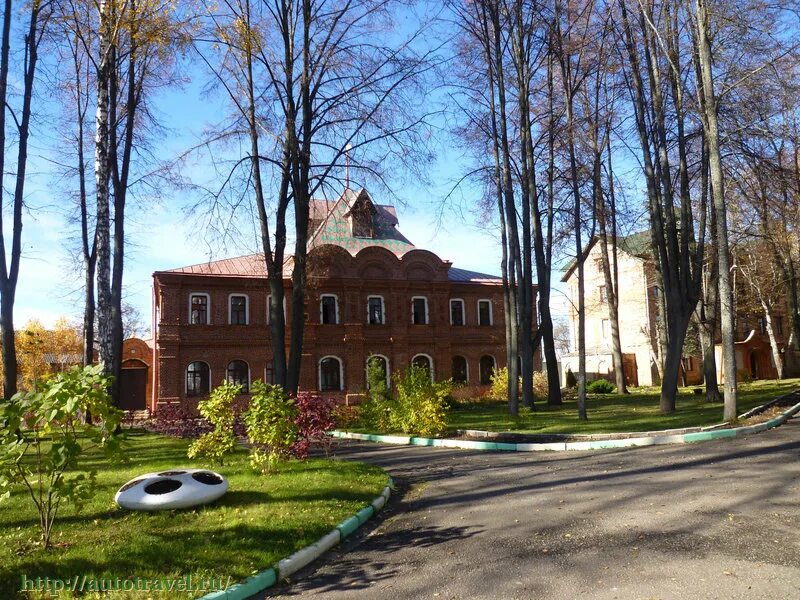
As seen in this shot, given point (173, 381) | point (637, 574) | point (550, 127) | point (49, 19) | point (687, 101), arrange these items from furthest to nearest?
point (173, 381)
point (550, 127)
point (687, 101)
point (49, 19)
point (637, 574)

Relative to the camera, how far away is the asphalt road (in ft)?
14.4

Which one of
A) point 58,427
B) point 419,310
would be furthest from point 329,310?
point 58,427

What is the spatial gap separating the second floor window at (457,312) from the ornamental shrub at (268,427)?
953 inches

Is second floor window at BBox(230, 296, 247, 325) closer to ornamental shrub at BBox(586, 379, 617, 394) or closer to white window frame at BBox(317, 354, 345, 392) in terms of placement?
white window frame at BBox(317, 354, 345, 392)

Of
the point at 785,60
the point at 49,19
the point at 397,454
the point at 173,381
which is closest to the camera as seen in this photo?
the point at 397,454

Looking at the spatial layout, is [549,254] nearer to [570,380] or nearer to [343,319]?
[343,319]

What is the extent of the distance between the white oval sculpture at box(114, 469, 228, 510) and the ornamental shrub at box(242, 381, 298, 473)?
2.07 m

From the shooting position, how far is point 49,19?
15719 mm

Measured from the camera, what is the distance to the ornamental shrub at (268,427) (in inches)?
364

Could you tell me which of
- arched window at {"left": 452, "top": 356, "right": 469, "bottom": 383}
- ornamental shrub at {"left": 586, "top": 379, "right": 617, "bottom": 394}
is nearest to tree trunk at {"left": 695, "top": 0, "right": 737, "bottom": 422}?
ornamental shrub at {"left": 586, "top": 379, "right": 617, "bottom": 394}

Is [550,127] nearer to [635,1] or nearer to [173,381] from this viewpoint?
[635,1]

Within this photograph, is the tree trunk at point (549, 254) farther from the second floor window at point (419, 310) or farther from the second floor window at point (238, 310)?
the second floor window at point (238, 310)

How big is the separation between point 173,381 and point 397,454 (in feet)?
57.6

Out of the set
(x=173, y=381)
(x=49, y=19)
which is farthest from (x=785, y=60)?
(x=173, y=381)
